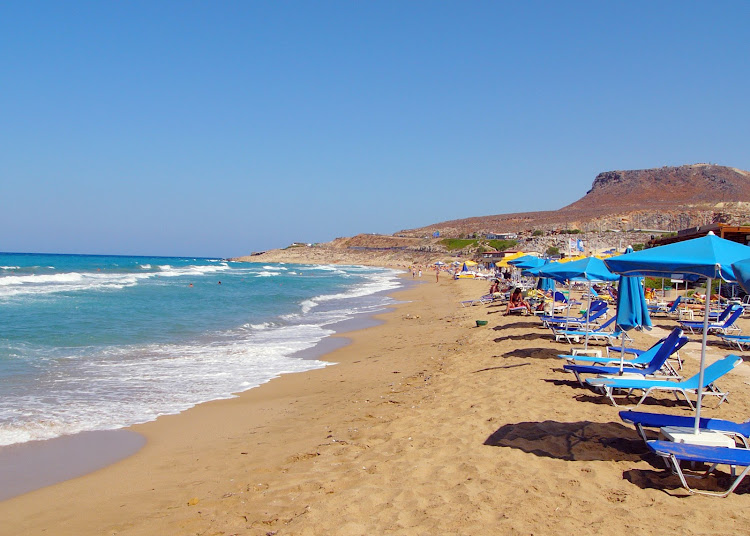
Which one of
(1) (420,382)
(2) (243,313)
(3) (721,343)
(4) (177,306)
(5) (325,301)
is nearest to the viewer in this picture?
(1) (420,382)

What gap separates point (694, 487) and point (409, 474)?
82.5 inches

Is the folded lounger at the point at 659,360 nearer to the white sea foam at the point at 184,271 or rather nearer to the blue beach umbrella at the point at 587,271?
the blue beach umbrella at the point at 587,271

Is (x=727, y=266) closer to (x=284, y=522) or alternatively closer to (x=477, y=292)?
(x=284, y=522)

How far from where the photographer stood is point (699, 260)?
4.63 metres

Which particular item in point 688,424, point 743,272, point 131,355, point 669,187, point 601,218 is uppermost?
point 669,187

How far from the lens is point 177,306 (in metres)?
22.8

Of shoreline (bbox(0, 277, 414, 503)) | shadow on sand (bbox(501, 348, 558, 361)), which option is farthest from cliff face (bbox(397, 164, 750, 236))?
shoreline (bbox(0, 277, 414, 503))

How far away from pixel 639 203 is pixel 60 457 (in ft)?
345

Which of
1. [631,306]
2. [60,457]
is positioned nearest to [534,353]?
[631,306]

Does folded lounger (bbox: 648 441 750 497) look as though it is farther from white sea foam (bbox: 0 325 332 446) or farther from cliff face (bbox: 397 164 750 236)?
cliff face (bbox: 397 164 750 236)

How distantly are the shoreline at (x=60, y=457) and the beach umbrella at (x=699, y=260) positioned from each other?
5.58m

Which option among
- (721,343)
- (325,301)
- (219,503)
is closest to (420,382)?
(219,503)

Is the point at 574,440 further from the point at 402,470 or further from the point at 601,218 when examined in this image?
the point at 601,218

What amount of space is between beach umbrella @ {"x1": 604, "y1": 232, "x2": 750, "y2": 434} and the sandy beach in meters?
1.05
